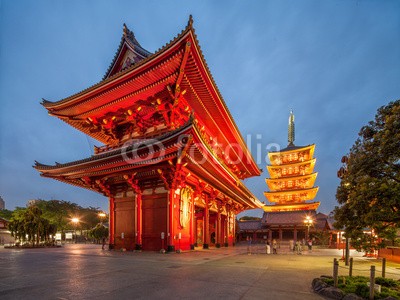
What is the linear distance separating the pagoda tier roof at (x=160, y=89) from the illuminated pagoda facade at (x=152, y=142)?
0.20 ft

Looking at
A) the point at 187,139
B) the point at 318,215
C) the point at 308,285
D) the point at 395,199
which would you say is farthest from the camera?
the point at 318,215

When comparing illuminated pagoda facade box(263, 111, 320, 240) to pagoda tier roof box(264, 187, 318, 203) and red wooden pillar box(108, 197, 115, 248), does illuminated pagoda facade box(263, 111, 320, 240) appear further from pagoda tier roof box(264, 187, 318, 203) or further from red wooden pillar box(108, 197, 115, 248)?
red wooden pillar box(108, 197, 115, 248)

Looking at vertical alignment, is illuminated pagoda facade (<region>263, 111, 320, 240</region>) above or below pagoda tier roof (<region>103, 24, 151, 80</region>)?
below

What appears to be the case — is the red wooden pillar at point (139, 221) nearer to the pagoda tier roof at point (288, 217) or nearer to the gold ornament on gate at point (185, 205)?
the gold ornament on gate at point (185, 205)

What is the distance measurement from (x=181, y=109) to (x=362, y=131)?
43.1 ft

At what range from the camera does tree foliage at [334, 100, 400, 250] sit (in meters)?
6.66

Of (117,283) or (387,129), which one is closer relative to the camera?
(387,129)

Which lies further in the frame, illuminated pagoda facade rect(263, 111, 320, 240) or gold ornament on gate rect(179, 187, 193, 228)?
illuminated pagoda facade rect(263, 111, 320, 240)

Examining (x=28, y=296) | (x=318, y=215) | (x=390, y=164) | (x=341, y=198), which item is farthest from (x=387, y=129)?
(x=318, y=215)

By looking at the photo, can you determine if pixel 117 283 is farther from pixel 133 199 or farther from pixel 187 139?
pixel 133 199

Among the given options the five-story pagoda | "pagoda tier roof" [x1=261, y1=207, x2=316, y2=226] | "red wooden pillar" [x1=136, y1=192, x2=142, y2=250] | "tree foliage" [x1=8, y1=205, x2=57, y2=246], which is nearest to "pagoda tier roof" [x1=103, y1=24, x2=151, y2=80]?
"red wooden pillar" [x1=136, y1=192, x2=142, y2=250]

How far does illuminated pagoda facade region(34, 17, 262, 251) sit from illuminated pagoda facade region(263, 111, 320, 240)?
28.0 m

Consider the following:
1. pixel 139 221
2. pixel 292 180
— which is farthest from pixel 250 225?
pixel 139 221

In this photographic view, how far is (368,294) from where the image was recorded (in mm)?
6504
